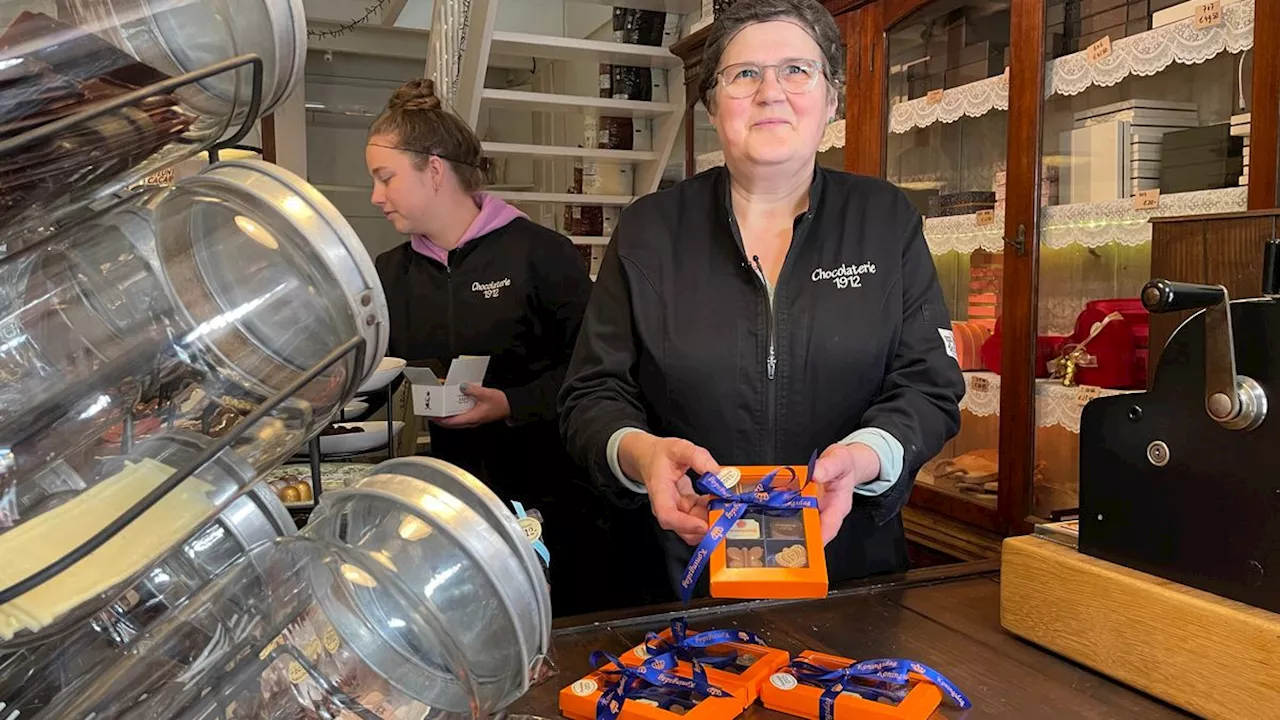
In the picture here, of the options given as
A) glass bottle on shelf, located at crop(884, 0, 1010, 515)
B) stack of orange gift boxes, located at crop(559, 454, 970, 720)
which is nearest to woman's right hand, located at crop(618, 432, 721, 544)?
stack of orange gift boxes, located at crop(559, 454, 970, 720)

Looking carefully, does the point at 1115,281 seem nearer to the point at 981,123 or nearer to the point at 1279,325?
the point at 981,123

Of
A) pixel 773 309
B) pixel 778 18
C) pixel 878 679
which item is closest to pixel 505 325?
pixel 773 309

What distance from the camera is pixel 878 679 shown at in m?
0.90

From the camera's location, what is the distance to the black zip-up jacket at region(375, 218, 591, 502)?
80.7 inches

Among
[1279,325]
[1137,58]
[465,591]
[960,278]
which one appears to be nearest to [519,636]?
[465,591]

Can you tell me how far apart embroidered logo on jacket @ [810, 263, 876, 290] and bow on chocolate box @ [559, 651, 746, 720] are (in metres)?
0.65

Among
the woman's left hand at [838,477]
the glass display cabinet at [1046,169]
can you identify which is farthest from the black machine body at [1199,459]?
the glass display cabinet at [1046,169]

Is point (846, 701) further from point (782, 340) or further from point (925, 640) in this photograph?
point (782, 340)

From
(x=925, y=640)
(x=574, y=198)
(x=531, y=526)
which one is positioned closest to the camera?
(x=531, y=526)

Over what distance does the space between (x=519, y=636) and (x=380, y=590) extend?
2.8 inches

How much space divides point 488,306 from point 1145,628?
1.42m

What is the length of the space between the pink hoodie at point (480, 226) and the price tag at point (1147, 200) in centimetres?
137

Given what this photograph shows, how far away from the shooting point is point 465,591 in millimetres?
456

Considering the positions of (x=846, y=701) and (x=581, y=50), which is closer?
(x=846, y=701)
